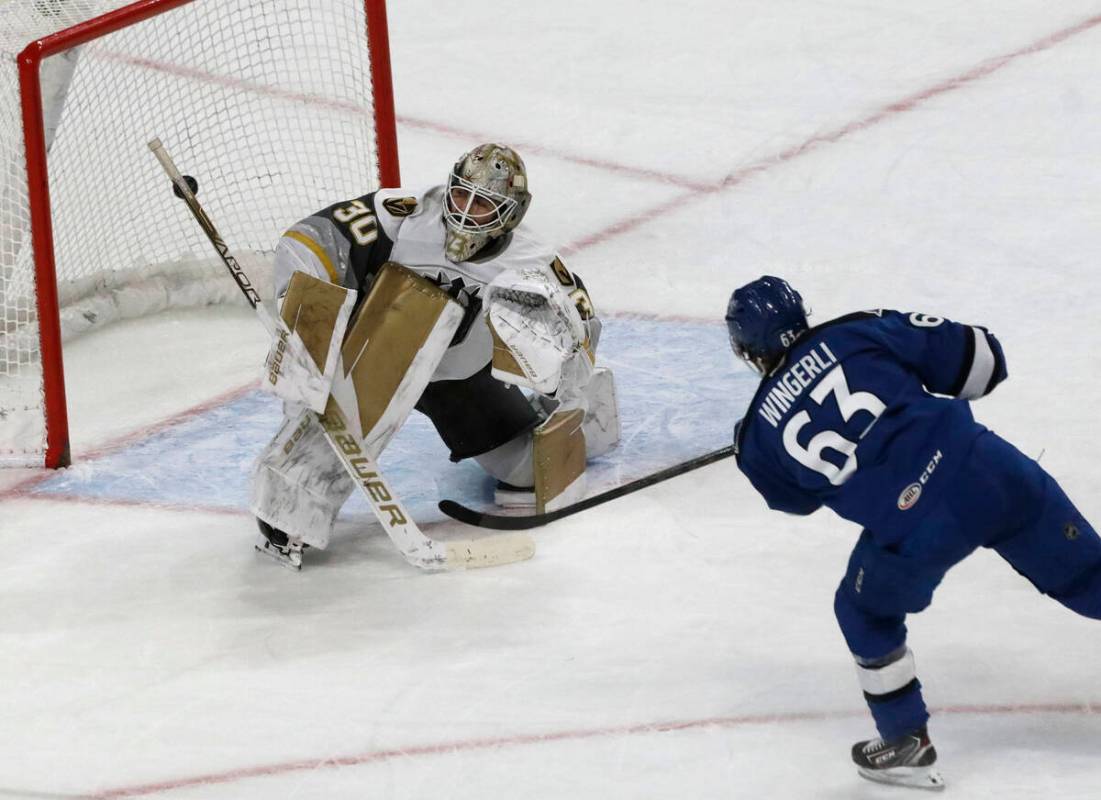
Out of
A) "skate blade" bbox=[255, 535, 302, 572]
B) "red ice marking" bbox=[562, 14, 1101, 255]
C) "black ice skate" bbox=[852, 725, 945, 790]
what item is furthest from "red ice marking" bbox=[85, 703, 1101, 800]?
"red ice marking" bbox=[562, 14, 1101, 255]

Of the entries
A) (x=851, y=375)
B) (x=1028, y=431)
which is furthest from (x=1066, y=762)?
(x=1028, y=431)

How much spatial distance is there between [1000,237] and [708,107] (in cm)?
133

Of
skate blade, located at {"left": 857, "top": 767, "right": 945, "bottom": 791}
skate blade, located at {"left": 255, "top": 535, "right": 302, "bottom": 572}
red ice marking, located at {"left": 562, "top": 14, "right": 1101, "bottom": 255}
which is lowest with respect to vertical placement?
skate blade, located at {"left": 857, "top": 767, "right": 945, "bottom": 791}

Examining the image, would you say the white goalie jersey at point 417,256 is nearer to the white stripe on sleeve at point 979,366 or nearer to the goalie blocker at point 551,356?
the goalie blocker at point 551,356

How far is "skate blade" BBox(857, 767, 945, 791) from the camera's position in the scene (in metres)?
3.16

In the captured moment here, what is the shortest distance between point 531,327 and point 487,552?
0.51m

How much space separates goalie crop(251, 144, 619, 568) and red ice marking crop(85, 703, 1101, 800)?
73 centimetres

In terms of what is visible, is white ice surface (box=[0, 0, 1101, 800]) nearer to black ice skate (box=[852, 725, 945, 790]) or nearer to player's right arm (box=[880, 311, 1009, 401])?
black ice skate (box=[852, 725, 945, 790])

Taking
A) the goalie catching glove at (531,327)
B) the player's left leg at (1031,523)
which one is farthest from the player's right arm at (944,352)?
the goalie catching glove at (531,327)

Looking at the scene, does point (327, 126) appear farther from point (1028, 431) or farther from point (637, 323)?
point (1028, 431)

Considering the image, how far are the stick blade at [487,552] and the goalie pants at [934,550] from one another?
1.03m

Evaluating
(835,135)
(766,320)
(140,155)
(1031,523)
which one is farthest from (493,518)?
(835,135)

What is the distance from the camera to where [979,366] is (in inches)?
125

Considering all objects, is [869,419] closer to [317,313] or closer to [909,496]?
[909,496]
